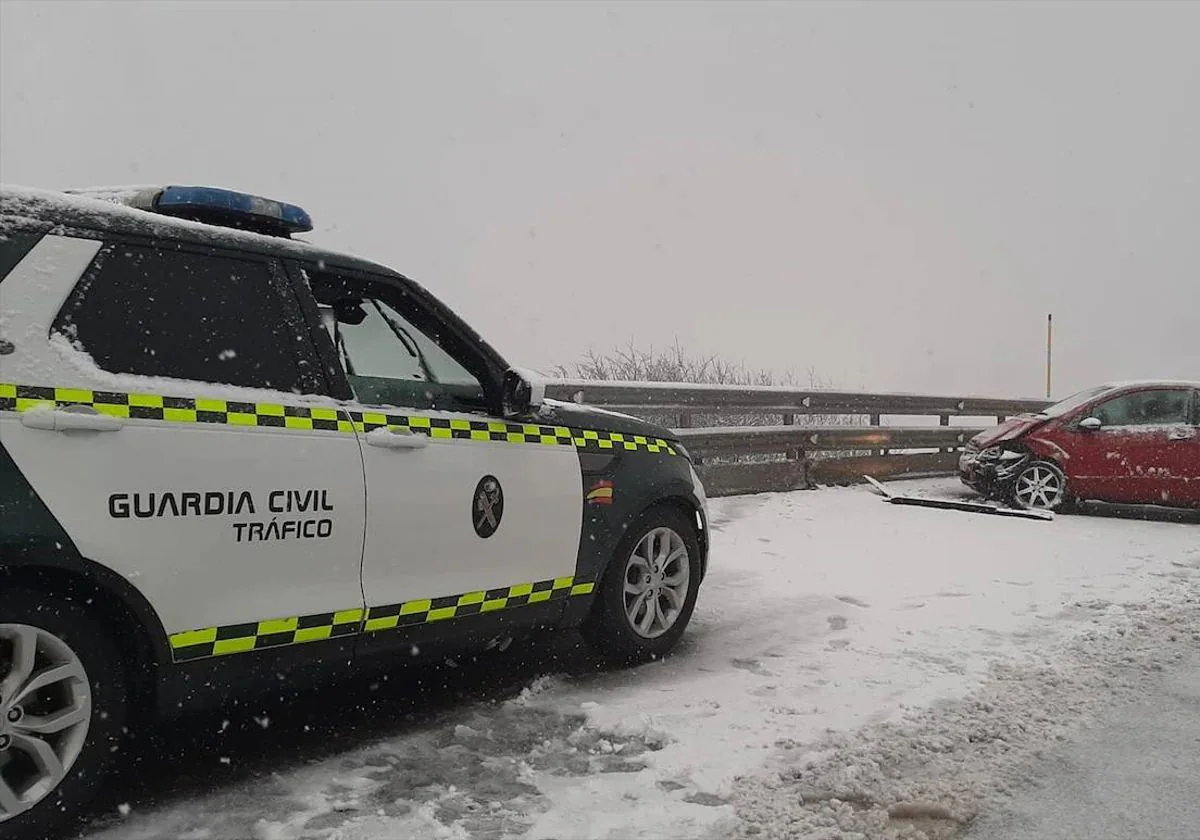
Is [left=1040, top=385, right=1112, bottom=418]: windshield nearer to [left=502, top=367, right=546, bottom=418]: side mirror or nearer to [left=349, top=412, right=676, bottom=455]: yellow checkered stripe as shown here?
[left=349, top=412, right=676, bottom=455]: yellow checkered stripe

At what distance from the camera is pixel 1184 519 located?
34.4 ft

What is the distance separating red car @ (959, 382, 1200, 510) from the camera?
10.3 metres

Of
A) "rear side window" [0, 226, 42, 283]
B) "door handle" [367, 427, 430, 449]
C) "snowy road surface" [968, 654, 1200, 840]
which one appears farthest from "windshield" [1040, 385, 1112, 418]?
"rear side window" [0, 226, 42, 283]

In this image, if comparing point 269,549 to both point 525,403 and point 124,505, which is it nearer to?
point 124,505

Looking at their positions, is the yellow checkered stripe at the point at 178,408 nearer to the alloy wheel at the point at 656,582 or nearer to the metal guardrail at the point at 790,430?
the alloy wheel at the point at 656,582

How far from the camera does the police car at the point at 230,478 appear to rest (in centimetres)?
270

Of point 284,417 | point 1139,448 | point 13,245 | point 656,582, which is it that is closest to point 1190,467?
point 1139,448

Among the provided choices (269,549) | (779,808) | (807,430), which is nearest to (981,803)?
(779,808)

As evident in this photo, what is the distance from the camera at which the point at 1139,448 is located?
10.4m

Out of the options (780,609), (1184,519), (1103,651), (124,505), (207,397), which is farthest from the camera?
(1184,519)

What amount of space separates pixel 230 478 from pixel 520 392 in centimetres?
128

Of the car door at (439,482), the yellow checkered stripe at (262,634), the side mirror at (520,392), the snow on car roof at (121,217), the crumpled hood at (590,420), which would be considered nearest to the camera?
the snow on car roof at (121,217)

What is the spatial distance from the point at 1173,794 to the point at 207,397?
3.38 m

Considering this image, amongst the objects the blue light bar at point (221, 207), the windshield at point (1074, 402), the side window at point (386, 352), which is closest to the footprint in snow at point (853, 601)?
the side window at point (386, 352)
